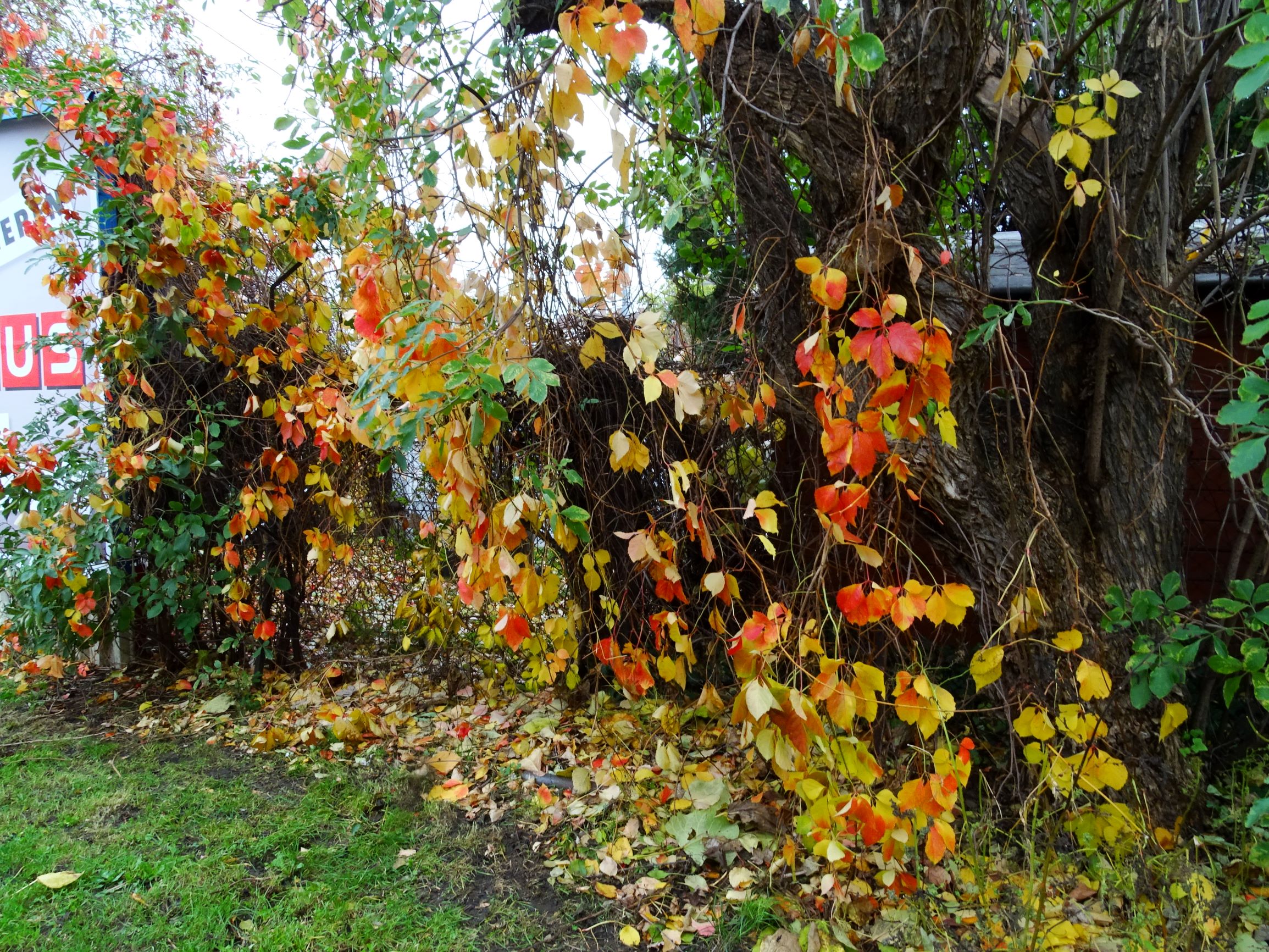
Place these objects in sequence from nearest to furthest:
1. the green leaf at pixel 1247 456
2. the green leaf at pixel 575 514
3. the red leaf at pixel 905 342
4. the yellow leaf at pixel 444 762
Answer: the green leaf at pixel 1247 456
the red leaf at pixel 905 342
the green leaf at pixel 575 514
the yellow leaf at pixel 444 762

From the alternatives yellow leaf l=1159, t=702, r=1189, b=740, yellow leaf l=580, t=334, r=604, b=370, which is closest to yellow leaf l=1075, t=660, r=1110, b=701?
yellow leaf l=1159, t=702, r=1189, b=740

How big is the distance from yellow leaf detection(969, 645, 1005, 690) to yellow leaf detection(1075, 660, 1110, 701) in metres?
0.20

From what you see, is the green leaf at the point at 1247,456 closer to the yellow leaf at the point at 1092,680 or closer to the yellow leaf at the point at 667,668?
the yellow leaf at the point at 1092,680

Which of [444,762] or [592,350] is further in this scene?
[444,762]

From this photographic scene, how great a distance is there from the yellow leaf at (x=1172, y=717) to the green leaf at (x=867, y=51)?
175 cm

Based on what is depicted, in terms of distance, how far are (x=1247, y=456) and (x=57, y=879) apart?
313cm

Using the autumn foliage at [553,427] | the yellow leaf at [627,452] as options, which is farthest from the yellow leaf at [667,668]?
the yellow leaf at [627,452]

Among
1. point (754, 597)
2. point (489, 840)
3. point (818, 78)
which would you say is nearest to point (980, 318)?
point (818, 78)

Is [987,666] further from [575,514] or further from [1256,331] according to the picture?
[575,514]

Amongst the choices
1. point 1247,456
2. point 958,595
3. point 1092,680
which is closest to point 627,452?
point 958,595

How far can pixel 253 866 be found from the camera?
2.34 metres

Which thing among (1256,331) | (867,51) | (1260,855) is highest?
(867,51)

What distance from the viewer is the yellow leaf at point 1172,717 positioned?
6.65ft

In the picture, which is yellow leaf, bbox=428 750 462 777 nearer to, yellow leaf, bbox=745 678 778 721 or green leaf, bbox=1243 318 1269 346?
yellow leaf, bbox=745 678 778 721
